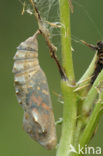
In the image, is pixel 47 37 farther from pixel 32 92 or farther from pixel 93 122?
pixel 93 122

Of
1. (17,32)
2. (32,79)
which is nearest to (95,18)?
(17,32)

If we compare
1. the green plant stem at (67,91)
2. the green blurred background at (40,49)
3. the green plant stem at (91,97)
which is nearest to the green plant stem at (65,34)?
the green plant stem at (67,91)

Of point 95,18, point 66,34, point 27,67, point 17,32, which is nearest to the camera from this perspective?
point 66,34

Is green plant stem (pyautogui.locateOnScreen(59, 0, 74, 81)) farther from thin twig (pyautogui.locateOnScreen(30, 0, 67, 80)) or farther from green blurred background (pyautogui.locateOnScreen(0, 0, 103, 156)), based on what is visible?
green blurred background (pyautogui.locateOnScreen(0, 0, 103, 156))

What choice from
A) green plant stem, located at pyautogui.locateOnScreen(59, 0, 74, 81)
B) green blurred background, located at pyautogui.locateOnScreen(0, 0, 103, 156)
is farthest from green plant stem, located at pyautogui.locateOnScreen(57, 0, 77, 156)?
green blurred background, located at pyautogui.locateOnScreen(0, 0, 103, 156)

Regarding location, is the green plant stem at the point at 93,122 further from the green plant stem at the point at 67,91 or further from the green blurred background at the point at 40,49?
the green blurred background at the point at 40,49

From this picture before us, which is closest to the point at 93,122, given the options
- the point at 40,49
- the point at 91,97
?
the point at 91,97

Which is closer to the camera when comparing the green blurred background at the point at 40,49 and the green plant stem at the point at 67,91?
the green plant stem at the point at 67,91

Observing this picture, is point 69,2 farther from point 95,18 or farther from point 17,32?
point 17,32
